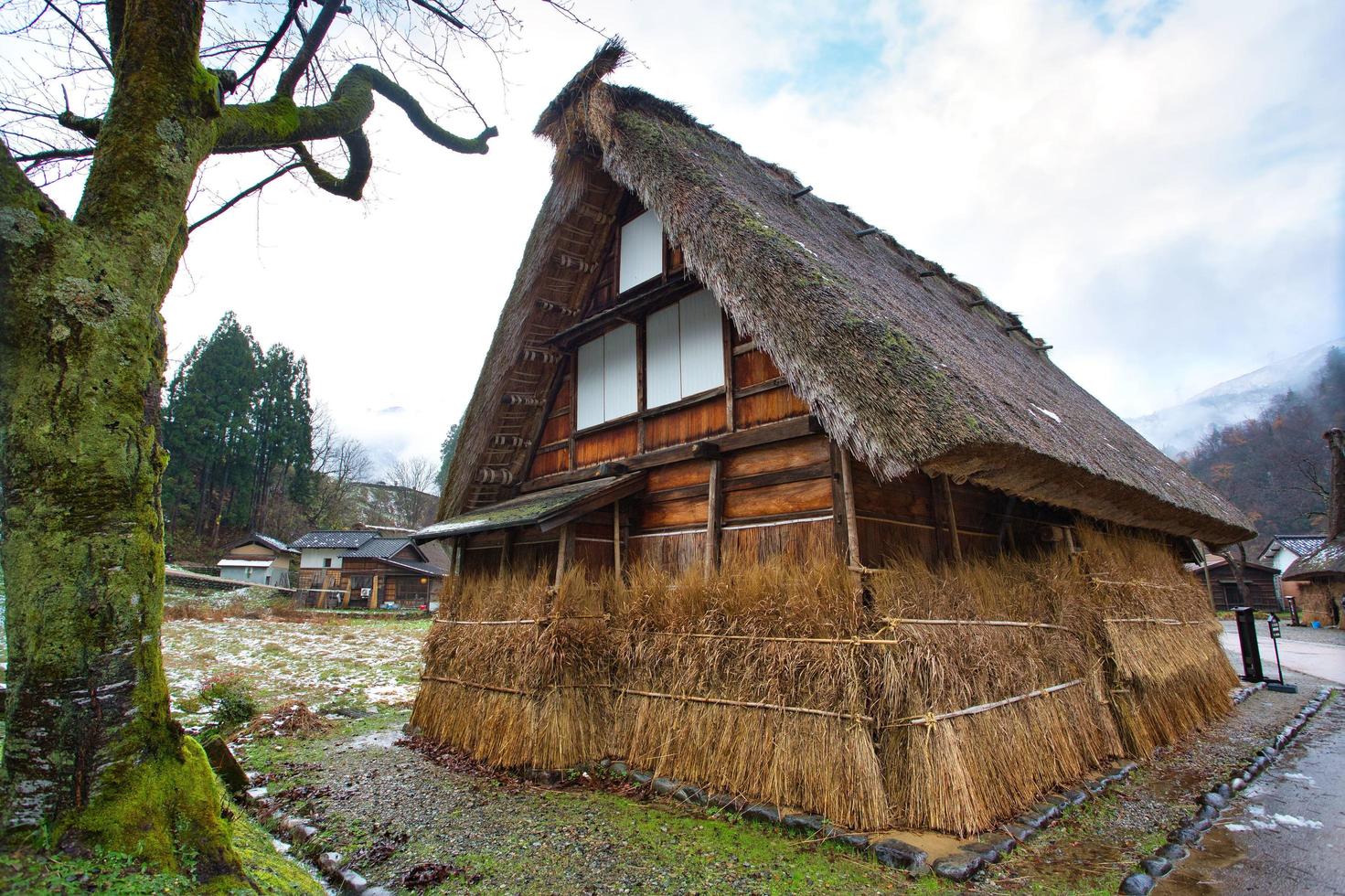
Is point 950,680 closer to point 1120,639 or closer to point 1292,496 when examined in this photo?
point 1120,639

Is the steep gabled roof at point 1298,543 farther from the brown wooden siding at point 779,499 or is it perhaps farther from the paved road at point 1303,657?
the brown wooden siding at point 779,499

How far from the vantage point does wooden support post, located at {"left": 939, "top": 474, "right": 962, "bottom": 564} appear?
639 cm

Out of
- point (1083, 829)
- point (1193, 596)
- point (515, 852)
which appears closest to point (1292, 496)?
point (1193, 596)

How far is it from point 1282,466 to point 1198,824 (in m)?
56.9

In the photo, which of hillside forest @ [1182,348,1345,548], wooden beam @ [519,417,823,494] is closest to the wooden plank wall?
wooden beam @ [519,417,823,494]

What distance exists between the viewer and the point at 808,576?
197 inches

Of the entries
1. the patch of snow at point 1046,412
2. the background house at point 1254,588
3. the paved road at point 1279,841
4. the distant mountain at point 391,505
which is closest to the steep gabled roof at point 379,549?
the distant mountain at point 391,505

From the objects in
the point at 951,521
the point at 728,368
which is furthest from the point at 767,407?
the point at 951,521

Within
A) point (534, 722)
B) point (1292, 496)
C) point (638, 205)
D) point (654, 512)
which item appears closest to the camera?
point (534, 722)

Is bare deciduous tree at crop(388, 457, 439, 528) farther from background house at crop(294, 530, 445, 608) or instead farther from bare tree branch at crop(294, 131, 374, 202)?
bare tree branch at crop(294, 131, 374, 202)

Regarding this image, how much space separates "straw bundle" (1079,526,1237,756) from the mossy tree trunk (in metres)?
7.28

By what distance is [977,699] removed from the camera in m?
4.65

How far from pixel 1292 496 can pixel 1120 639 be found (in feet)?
181

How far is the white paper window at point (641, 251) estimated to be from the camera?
26.0 ft
